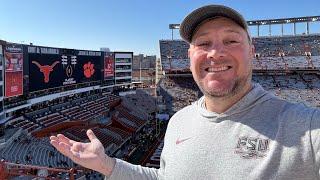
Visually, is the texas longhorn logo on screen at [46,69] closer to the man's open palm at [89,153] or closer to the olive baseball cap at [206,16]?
the man's open palm at [89,153]

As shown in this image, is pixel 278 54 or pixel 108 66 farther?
pixel 278 54

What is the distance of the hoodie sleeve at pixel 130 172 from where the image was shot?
2281 millimetres

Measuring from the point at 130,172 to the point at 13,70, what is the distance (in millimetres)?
23744

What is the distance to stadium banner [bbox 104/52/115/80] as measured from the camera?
139 ft

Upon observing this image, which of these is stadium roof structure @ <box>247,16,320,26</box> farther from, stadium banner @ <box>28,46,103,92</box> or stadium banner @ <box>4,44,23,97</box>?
stadium banner @ <box>4,44,23,97</box>

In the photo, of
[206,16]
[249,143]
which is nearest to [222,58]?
[206,16]

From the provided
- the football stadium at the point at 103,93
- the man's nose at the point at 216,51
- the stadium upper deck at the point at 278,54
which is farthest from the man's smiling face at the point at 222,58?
the stadium upper deck at the point at 278,54

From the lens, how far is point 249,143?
1.76 meters

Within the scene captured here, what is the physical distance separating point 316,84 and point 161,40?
22.1 m

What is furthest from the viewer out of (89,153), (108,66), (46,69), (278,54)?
(278,54)

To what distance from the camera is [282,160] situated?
5.37 ft

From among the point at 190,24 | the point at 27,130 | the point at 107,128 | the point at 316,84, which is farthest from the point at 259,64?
the point at 190,24

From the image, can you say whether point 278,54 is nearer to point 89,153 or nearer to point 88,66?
point 88,66

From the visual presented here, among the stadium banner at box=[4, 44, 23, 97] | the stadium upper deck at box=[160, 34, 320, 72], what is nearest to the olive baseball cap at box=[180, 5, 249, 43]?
the stadium banner at box=[4, 44, 23, 97]
